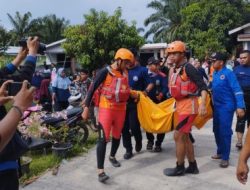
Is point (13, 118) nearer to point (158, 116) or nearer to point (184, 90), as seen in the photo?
point (184, 90)

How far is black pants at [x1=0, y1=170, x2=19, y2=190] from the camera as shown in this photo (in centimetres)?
304

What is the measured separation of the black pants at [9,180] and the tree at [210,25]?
24663mm

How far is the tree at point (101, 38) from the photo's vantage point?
61.1 ft

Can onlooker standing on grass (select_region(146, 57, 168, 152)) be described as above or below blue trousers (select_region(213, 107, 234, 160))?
above

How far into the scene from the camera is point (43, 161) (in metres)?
6.62

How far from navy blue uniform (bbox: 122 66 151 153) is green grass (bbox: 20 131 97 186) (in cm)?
88

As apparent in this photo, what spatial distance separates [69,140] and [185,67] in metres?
2.83

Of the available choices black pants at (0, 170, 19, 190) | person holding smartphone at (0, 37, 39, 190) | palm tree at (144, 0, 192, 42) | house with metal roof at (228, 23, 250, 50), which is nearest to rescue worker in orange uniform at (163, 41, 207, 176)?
person holding smartphone at (0, 37, 39, 190)

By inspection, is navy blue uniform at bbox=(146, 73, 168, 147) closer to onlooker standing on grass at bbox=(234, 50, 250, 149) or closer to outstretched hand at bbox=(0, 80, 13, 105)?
onlooker standing on grass at bbox=(234, 50, 250, 149)

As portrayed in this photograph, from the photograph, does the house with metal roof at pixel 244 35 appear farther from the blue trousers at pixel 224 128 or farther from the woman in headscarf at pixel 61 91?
the blue trousers at pixel 224 128

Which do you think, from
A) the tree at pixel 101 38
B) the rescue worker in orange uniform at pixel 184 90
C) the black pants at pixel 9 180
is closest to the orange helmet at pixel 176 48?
the rescue worker in orange uniform at pixel 184 90

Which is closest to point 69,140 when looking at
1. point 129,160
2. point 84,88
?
point 129,160

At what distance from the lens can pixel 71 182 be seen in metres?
5.76

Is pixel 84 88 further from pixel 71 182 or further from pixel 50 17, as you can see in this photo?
pixel 50 17
